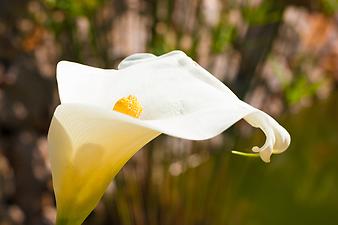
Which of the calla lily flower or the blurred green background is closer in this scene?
the calla lily flower

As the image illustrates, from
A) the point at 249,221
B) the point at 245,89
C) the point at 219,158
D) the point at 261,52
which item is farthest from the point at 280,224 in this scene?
the point at 261,52

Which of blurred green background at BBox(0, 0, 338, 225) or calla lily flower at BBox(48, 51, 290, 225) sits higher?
calla lily flower at BBox(48, 51, 290, 225)

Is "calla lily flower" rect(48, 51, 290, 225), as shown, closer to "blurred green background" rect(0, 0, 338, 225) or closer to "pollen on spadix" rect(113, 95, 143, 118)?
"pollen on spadix" rect(113, 95, 143, 118)

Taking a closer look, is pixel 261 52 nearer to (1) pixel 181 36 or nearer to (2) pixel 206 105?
(1) pixel 181 36

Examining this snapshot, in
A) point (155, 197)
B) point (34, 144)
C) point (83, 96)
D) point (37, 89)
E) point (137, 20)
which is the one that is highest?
point (83, 96)

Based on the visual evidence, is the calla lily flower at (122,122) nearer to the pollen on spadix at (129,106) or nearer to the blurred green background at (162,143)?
the pollen on spadix at (129,106)

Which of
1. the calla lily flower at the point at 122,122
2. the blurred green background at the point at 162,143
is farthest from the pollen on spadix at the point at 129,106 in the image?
the blurred green background at the point at 162,143

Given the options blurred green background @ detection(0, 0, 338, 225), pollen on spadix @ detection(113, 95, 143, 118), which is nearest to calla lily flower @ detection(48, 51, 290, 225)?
pollen on spadix @ detection(113, 95, 143, 118)
